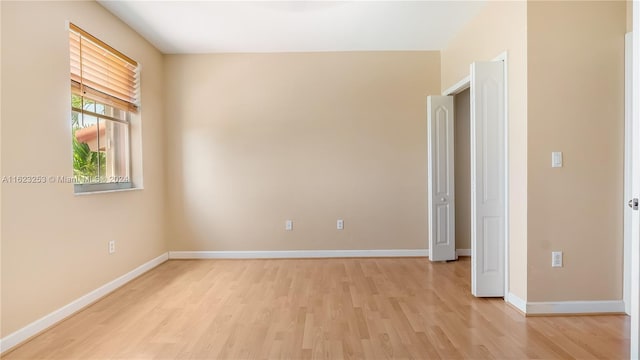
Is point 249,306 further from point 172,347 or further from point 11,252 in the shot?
point 11,252

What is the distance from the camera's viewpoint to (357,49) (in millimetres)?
4758

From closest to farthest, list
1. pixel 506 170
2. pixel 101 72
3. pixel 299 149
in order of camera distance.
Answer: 1. pixel 506 170
2. pixel 101 72
3. pixel 299 149

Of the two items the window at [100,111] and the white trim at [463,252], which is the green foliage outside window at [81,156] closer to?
the window at [100,111]

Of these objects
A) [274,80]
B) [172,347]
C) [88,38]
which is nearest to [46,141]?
[88,38]

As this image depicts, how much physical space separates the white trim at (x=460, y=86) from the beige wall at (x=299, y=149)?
34cm

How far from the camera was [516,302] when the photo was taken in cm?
298

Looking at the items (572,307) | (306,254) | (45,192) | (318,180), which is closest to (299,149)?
(318,180)

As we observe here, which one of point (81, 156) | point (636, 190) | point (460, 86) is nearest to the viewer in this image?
point (636, 190)

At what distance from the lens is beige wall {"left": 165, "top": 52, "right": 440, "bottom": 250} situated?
4852 millimetres

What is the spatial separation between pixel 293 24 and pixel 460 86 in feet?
6.84

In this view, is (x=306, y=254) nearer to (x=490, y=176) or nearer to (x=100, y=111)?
(x=490, y=176)

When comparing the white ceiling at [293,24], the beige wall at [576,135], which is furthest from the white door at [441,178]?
the beige wall at [576,135]

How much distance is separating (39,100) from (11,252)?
1135 millimetres

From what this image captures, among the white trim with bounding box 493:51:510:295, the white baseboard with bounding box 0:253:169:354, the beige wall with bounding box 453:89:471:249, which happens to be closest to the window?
the white baseboard with bounding box 0:253:169:354
